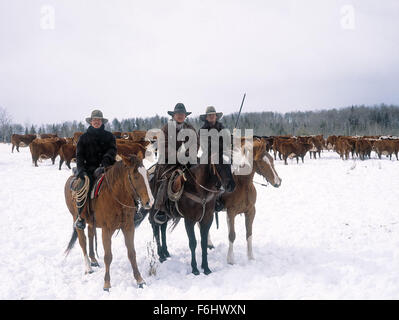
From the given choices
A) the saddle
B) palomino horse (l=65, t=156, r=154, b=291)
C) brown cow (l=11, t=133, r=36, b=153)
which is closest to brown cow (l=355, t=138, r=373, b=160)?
palomino horse (l=65, t=156, r=154, b=291)

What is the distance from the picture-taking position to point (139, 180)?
4.31 m

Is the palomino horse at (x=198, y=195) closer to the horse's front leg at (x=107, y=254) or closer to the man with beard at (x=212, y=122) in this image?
the man with beard at (x=212, y=122)

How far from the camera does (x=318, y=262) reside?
5.49m

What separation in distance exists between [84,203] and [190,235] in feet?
6.55

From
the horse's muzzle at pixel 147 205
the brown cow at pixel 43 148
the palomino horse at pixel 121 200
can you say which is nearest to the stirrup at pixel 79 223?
the palomino horse at pixel 121 200

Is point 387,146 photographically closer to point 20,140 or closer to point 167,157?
point 167,157

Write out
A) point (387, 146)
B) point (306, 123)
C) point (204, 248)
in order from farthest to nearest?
point (306, 123) < point (387, 146) < point (204, 248)

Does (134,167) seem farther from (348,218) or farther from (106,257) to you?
(348,218)

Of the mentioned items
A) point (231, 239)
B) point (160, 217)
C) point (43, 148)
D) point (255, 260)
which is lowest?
point (255, 260)

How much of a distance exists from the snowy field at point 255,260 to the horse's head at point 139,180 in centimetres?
148

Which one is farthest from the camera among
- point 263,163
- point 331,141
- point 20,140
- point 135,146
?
point 331,141

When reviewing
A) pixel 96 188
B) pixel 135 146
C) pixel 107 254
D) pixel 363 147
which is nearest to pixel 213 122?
pixel 96 188

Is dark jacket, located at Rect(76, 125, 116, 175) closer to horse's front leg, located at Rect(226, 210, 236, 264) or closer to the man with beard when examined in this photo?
the man with beard

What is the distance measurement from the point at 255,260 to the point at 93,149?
3.82 m
